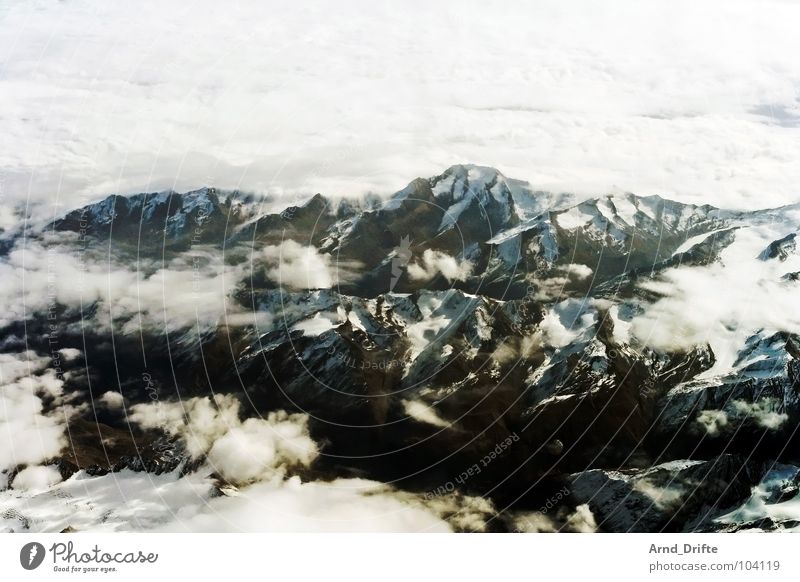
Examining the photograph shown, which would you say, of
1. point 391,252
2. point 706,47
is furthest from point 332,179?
point 706,47

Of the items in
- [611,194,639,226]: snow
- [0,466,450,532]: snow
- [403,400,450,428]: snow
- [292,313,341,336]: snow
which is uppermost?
[611,194,639,226]: snow

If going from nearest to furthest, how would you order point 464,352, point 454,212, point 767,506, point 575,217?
point 767,506, point 464,352, point 454,212, point 575,217

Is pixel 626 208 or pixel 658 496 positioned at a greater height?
pixel 626 208

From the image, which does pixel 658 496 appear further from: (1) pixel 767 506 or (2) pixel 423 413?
(2) pixel 423 413

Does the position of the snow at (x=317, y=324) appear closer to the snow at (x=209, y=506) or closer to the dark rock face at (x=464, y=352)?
the dark rock face at (x=464, y=352)

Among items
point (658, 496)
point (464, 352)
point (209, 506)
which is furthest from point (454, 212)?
point (209, 506)

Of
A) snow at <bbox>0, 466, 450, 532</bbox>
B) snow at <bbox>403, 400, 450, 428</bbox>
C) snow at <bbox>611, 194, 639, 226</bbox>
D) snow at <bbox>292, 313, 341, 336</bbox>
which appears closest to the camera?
snow at <bbox>0, 466, 450, 532</bbox>

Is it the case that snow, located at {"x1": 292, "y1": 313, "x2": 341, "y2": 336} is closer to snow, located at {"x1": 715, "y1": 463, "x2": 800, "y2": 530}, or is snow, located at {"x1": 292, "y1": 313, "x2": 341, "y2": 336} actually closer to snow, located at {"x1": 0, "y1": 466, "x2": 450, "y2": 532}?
snow, located at {"x1": 0, "y1": 466, "x2": 450, "y2": 532}

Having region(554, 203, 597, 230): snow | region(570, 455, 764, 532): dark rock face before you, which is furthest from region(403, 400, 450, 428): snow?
region(554, 203, 597, 230): snow
